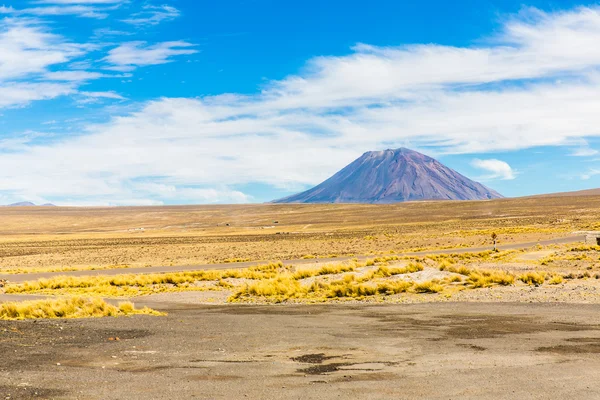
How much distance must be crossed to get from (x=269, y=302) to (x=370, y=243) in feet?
141

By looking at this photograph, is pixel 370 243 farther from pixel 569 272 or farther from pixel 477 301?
pixel 477 301

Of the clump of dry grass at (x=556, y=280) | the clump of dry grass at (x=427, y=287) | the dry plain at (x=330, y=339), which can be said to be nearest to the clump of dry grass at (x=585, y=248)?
the dry plain at (x=330, y=339)

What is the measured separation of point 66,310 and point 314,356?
11835mm

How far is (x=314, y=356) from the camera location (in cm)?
1215

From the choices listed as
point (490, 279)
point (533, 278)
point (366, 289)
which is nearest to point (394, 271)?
point (366, 289)

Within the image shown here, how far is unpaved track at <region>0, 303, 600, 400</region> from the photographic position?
916 cm

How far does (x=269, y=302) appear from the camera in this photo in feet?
82.4

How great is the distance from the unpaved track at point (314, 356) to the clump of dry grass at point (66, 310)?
6.03 feet

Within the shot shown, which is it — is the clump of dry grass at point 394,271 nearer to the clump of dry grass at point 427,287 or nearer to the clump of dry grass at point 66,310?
the clump of dry grass at point 427,287

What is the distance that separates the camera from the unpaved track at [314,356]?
30.0ft

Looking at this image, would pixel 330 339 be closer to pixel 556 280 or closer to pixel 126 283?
pixel 556 280

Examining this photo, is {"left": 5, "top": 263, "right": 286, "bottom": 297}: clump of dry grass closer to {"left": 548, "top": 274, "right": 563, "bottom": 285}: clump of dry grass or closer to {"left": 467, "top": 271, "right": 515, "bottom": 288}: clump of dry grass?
{"left": 467, "top": 271, "right": 515, "bottom": 288}: clump of dry grass

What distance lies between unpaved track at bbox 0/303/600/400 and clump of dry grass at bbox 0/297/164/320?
184cm

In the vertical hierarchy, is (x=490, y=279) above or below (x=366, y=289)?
above
